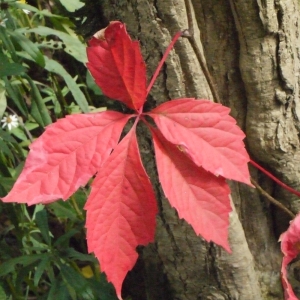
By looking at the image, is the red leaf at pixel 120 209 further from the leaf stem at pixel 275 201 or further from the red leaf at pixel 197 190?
the leaf stem at pixel 275 201

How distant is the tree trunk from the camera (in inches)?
23.2

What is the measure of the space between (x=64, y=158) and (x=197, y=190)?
15cm

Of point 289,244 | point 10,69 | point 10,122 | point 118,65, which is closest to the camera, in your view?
point 118,65

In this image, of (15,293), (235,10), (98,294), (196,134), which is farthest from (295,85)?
(15,293)

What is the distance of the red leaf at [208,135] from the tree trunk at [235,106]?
0.11 m

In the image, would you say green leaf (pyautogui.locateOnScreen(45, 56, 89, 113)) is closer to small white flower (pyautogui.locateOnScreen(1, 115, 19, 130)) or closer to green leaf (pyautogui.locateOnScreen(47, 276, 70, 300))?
small white flower (pyautogui.locateOnScreen(1, 115, 19, 130))

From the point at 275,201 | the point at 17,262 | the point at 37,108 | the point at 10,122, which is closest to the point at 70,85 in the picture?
the point at 37,108

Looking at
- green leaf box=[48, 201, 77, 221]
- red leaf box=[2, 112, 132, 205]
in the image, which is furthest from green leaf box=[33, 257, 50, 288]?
red leaf box=[2, 112, 132, 205]

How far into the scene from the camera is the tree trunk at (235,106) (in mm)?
589

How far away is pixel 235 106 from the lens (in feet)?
2.28

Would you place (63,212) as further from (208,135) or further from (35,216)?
(208,135)

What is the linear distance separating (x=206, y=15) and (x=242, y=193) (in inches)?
11.9

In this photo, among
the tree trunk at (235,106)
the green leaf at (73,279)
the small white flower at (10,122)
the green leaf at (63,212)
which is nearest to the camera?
the tree trunk at (235,106)

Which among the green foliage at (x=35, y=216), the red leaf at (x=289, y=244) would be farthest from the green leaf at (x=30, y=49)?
the red leaf at (x=289, y=244)
